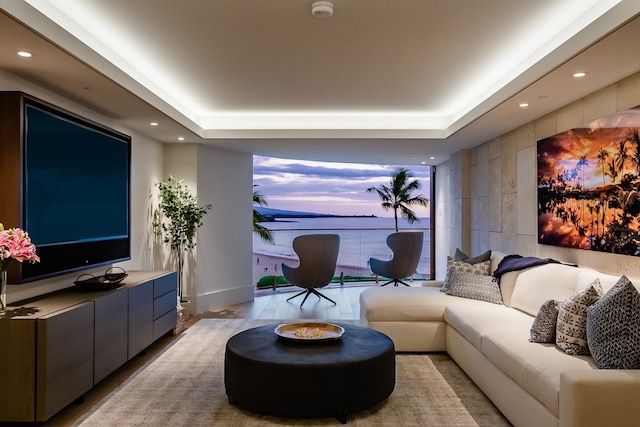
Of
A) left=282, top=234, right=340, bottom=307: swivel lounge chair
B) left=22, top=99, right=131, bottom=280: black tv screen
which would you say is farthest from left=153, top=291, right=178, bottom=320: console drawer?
left=282, top=234, right=340, bottom=307: swivel lounge chair

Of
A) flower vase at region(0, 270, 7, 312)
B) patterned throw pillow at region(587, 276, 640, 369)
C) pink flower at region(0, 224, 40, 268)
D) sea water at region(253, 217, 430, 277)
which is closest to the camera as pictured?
patterned throw pillow at region(587, 276, 640, 369)

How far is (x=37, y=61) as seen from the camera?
3008mm

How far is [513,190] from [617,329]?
2.97 m

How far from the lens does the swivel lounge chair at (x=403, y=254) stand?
304 inches

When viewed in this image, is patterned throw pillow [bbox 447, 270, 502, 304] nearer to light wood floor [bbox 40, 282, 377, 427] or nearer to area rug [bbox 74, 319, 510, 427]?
area rug [bbox 74, 319, 510, 427]

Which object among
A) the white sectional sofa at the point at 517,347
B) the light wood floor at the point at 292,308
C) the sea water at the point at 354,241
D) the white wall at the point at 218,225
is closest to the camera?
the white sectional sofa at the point at 517,347

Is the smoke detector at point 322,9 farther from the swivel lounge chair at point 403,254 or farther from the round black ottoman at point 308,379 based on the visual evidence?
the swivel lounge chair at point 403,254

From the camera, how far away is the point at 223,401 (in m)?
→ 3.32

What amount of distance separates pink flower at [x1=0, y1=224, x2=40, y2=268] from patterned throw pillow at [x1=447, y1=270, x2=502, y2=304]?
369 centimetres

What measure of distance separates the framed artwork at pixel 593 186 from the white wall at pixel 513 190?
91mm

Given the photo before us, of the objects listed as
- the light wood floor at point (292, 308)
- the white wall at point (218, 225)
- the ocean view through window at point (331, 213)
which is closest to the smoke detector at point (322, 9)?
the white wall at point (218, 225)

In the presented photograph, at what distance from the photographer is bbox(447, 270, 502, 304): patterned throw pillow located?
14.7 ft

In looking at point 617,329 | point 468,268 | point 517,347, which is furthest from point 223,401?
point 468,268

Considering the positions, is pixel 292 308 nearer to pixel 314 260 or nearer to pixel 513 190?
pixel 314 260
